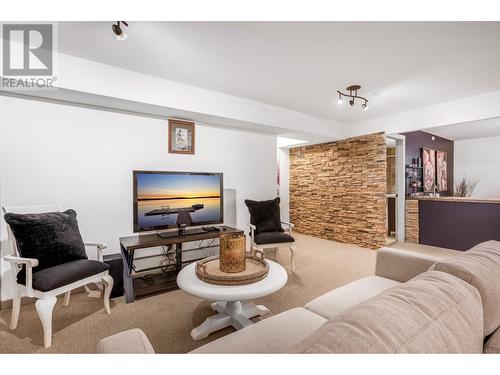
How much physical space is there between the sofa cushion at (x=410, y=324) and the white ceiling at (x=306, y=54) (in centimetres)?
190

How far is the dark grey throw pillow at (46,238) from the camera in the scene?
1.99m

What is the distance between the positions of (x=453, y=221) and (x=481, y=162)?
11.4ft

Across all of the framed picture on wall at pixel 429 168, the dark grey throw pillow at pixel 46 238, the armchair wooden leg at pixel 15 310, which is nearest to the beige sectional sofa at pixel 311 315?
the dark grey throw pillow at pixel 46 238

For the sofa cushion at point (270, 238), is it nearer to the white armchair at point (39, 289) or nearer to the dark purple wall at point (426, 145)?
the white armchair at point (39, 289)

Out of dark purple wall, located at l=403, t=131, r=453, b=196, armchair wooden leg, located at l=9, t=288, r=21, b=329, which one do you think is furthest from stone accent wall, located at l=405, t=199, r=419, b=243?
armchair wooden leg, located at l=9, t=288, r=21, b=329

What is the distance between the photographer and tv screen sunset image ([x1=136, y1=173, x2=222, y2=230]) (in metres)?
2.95

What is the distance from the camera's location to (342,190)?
4945 millimetres

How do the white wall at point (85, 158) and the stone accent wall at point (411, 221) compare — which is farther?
the stone accent wall at point (411, 221)

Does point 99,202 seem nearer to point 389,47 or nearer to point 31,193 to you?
point 31,193

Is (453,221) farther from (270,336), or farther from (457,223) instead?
(270,336)

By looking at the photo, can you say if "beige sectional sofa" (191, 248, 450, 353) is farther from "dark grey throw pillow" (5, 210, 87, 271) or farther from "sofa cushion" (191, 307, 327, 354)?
"dark grey throw pillow" (5, 210, 87, 271)

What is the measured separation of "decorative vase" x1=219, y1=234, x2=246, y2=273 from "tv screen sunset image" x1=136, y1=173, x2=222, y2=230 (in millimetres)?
1373
